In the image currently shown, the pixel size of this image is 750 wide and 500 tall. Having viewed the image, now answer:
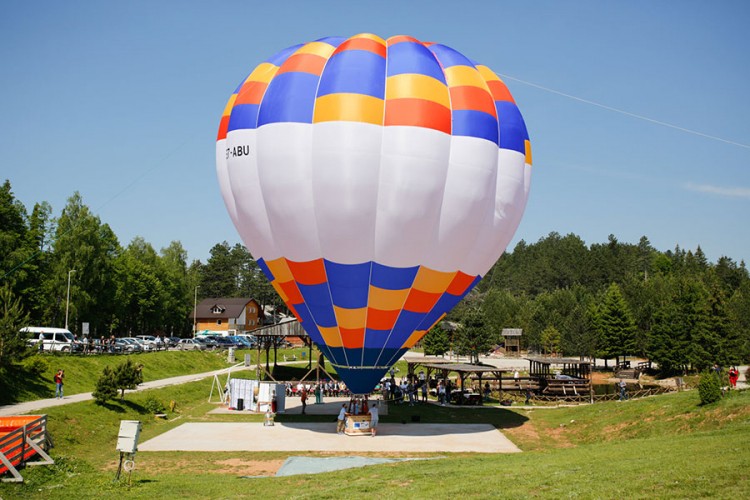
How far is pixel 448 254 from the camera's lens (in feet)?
78.1

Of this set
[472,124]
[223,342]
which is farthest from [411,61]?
[223,342]

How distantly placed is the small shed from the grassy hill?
62279 mm

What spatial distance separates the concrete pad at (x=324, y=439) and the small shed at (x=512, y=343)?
64006mm

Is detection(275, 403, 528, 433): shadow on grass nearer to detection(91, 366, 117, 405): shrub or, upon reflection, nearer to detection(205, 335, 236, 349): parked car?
detection(91, 366, 117, 405): shrub

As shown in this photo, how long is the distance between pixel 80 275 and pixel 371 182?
48.9m

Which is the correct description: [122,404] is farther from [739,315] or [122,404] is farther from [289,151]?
[739,315]

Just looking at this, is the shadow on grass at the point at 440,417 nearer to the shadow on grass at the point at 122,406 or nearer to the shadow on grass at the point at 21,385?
the shadow on grass at the point at 122,406

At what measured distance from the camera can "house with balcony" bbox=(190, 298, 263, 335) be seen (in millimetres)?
102875

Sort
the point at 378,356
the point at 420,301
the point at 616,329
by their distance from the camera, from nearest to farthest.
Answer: the point at 420,301 → the point at 378,356 → the point at 616,329

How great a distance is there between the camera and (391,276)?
2341 cm

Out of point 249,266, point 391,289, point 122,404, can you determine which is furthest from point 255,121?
point 249,266

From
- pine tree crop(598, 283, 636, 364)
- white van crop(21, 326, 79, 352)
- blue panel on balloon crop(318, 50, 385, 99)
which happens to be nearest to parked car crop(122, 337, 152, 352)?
white van crop(21, 326, 79, 352)

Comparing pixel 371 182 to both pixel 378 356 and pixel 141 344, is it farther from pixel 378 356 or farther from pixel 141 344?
pixel 141 344

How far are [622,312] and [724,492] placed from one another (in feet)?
210
